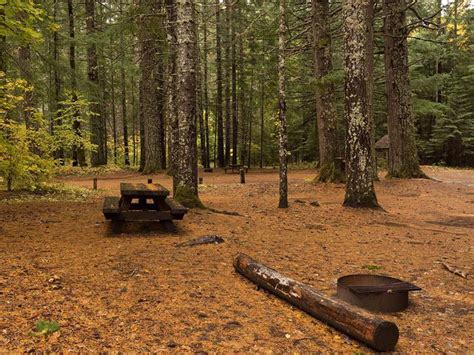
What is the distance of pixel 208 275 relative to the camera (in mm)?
5715

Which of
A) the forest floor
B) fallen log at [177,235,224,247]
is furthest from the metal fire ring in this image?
fallen log at [177,235,224,247]

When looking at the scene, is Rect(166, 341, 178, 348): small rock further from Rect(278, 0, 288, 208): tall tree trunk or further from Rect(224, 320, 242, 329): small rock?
Rect(278, 0, 288, 208): tall tree trunk

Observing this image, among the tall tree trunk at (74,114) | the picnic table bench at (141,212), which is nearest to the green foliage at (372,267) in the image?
the picnic table bench at (141,212)

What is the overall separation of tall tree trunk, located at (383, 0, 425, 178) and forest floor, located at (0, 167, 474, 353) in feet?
28.7

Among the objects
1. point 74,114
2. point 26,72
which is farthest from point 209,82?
point 26,72

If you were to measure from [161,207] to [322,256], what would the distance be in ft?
11.1

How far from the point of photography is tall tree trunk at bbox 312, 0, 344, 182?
16.5m

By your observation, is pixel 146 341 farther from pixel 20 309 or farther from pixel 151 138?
pixel 151 138

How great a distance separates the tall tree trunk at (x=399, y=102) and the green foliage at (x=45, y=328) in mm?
18378

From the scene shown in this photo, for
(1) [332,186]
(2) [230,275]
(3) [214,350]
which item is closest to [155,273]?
(2) [230,275]

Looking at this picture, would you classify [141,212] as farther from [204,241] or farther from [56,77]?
[56,77]

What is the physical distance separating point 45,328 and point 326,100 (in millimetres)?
15475

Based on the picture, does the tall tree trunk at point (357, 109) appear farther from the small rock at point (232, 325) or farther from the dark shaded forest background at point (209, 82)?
the small rock at point (232, 325)

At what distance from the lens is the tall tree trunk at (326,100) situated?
1645 centimetres
